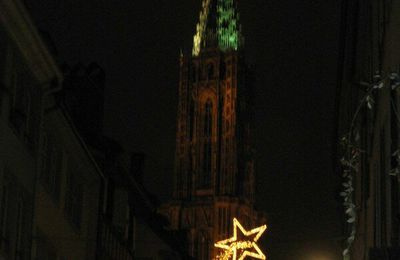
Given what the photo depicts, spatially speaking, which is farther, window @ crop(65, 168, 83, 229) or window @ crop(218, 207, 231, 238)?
window @ crop(218, 207, 231, 238)

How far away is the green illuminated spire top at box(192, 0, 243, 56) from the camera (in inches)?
5679

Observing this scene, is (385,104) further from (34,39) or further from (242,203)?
(242,203)

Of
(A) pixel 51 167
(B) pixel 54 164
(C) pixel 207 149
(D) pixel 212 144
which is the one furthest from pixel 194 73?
(A) pixel 51 167

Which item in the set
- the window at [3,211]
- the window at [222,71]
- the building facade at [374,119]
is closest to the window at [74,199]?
the window at [3,211]

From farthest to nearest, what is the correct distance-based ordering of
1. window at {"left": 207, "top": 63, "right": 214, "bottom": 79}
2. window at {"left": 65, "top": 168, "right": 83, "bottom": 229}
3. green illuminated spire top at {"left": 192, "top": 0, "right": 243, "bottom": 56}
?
1. green illuminated spire top at {"left": 192, "top": 0, "right": 243, "bottom": 56}
2. window at {"left": 207, "top": 63, "right": 214, "bottom": 79}
3. window at {"left": 65, "top": 168, "right": 83, "bottom": 229}

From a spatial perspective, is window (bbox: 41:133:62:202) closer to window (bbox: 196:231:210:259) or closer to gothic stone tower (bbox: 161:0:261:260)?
gothic stone tower (bbox: 161:0:261:260)

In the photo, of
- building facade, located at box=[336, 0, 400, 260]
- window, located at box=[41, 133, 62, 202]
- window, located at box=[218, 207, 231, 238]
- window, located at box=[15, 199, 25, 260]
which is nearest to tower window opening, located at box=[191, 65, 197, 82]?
window, located at box=[218, 207, 231, 238]

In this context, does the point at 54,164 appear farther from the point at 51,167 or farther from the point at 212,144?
the point at 212,144

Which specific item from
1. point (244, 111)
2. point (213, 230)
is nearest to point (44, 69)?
point (213, 230)

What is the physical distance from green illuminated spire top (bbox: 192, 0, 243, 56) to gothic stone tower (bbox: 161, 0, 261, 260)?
123mm

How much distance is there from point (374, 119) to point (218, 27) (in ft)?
414

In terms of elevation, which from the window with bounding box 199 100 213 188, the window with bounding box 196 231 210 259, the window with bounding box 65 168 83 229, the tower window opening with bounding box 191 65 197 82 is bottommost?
the window with bounding box 65 168 83 229

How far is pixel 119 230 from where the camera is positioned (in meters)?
40.2

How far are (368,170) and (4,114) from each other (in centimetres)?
746
